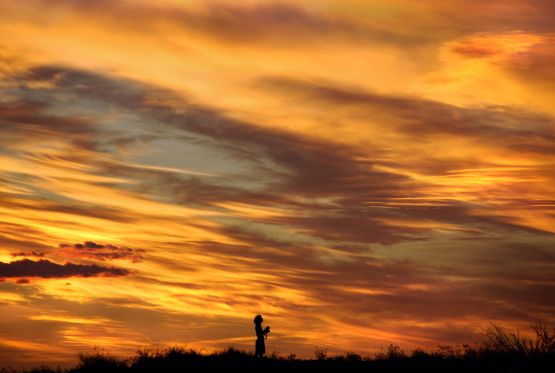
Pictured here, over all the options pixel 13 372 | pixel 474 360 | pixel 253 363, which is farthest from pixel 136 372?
pixel 474 360

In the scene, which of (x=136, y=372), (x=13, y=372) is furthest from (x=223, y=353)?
(x=13, y=372)

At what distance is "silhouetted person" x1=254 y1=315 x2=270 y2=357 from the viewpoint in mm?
36094

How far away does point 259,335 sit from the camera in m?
36.8

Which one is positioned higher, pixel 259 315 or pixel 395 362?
pixel 259 315

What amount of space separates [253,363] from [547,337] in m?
11.2

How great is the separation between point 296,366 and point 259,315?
522 centimetres

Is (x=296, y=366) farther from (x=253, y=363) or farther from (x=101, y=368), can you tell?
(x=101, y=368)

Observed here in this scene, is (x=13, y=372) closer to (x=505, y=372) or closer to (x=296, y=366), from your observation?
(x=296, y=366)

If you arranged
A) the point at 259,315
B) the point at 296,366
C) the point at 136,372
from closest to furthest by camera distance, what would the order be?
1. the point at 296,366
2. the point at 136,372
3. the point at 259,315

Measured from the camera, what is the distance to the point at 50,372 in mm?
37875

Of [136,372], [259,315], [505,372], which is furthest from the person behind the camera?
[259,315]

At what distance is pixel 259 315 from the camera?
3769 cm

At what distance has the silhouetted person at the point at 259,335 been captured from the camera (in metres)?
36.1

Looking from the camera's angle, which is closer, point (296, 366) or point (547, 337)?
point (547, 337)
